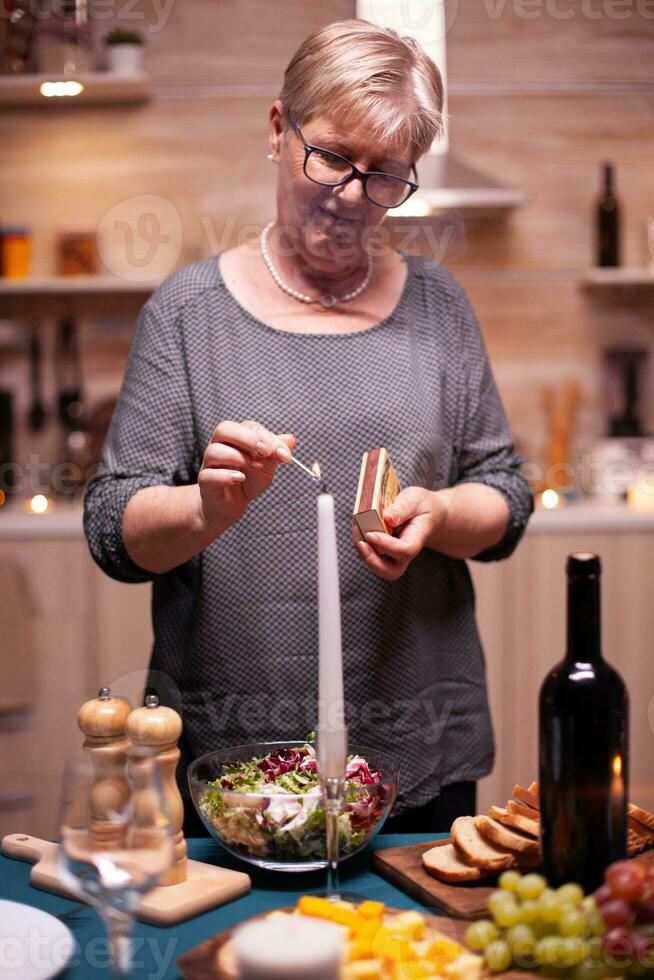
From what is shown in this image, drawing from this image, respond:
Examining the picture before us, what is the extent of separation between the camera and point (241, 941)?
2.23 feet

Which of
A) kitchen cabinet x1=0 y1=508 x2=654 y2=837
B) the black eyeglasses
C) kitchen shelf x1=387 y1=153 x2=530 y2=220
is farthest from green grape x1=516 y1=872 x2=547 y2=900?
kitchen shelf x1=387 y1=153 x2=530 y2=220

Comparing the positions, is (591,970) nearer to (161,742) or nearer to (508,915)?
(508,915)

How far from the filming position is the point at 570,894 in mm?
853

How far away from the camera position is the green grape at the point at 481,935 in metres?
0.86

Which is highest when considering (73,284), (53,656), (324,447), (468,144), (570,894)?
(468,144)

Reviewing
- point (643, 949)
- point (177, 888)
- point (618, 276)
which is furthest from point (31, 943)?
point (618, 276)

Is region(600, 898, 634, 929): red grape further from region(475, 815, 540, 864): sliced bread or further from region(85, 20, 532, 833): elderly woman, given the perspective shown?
region(85, 20, 532, 833): elderly woman

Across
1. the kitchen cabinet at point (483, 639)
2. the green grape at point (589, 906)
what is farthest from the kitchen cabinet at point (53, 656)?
the green grape at point (589, 906)

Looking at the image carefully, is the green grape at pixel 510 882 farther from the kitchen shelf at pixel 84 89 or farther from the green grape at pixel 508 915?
the kitchen shelf at pixel 84 89

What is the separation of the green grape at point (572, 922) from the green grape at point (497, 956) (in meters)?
0.05

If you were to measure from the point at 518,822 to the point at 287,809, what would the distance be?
226 mm

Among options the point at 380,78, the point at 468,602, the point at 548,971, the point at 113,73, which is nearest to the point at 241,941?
the point at 548,971

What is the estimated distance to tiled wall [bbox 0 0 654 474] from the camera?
3367 millimetres

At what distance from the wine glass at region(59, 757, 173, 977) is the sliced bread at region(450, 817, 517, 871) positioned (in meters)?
0.35
